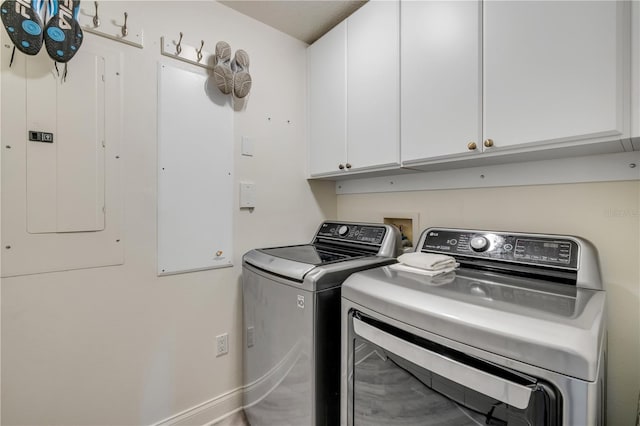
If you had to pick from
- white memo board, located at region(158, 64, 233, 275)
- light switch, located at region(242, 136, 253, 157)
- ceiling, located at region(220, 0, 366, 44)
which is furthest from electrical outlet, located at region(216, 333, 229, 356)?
ceiling, located at region(220, 0, 366, 44)

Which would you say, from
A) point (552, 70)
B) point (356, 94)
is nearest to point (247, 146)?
point (356, 94)

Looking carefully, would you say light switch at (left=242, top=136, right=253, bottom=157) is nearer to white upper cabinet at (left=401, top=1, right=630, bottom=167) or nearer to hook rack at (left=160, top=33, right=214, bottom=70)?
hook rack at (left=160, top=33, right=214, bottom=70)

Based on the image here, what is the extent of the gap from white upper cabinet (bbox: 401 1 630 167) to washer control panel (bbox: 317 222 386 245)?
1.41 feet

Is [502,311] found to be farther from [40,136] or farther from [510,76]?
[40,136]

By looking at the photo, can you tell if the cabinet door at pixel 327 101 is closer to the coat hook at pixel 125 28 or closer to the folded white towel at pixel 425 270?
the folded white towel at pixel 425 270

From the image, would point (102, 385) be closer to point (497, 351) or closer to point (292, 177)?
point (292, 177)

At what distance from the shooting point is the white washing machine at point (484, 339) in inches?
22.7

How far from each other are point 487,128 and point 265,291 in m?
1.17

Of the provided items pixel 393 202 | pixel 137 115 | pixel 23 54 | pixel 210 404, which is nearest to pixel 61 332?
pixel 210 404

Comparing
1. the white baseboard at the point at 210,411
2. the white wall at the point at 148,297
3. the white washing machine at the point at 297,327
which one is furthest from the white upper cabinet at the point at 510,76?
the white baseboard at the point at 210,411

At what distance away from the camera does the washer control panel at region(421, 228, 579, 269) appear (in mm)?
1010

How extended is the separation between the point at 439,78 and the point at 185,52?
127 centimetres

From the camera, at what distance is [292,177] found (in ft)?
6.37

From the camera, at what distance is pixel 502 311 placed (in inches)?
27.5
